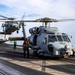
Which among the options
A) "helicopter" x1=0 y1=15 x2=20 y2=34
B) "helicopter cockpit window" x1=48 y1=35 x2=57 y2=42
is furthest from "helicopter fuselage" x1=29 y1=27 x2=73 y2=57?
"helicopter" x1=0 y1=15 x2=20 y2=34

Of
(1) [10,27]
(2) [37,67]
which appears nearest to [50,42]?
(2) [37,67]

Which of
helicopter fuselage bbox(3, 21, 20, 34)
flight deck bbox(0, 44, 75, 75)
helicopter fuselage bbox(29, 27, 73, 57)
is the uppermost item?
helicopter fuselage bbox(3, 21, 20, 34)

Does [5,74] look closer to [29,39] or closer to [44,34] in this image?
[44,34]

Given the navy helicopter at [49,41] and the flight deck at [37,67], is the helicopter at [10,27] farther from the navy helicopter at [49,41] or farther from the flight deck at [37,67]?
the flight deck at [37,67]

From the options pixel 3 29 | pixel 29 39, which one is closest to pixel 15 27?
pixel 3 29

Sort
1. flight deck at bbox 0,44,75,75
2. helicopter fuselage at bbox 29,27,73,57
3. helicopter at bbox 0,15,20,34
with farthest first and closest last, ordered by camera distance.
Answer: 1. helicopter at bbox 0,15,20,34
2. helicopter fuselage at bbox 29,27,73,57
3. flight deck at bbox 0,44,75,75

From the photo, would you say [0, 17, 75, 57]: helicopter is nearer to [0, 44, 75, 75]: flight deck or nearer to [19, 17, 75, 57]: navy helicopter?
[19, 17, 75, 57]: navy helicopter

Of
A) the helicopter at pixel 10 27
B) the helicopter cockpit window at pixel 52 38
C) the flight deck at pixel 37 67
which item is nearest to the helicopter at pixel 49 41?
the helicopter cockpit window at pixel 52 38

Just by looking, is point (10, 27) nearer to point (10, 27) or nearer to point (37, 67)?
point (10, 27)

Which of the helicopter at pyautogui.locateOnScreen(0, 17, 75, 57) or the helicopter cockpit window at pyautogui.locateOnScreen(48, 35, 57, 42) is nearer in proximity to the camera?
the helicopter at pyautogui.locateOnScreen(0, 17, 75, 57)

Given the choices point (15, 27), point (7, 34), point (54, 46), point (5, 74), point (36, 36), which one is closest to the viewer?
point (5, 74)

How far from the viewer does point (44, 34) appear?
73.7 feet

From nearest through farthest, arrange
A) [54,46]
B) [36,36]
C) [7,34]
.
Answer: [54,46]
[36,36]
[7,34]

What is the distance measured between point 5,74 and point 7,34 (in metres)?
36.1
